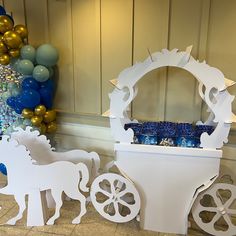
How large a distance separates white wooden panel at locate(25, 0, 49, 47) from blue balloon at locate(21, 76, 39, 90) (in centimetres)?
→ 50

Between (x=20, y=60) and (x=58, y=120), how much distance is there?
789 mm

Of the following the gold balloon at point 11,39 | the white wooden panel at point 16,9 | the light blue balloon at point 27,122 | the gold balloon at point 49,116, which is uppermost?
the white wooden panel at point 16,9

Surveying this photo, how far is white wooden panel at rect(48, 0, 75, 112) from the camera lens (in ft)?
9.11

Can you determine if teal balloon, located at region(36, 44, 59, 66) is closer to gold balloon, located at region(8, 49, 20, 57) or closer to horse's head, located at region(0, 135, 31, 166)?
gold balloon, located at region(8, 49, 20, 57)

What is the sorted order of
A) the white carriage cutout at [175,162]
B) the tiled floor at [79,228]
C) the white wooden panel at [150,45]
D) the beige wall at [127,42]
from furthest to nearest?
the white wooden panel at [150,45], the beige wall at [127,42], the tiled floor at [79,228], the white carriage cutout at [175,162]

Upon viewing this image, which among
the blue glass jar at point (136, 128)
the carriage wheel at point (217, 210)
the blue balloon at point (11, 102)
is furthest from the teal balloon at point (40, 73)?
the carriage wheel at point (217, 210)

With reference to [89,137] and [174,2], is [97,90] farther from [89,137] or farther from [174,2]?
[174,2]

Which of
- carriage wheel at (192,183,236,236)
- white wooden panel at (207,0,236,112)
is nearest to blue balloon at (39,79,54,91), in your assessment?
white wooden panel at (207,0,236,112)

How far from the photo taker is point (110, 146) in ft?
9.50

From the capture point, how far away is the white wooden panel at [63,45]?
2.78 meters

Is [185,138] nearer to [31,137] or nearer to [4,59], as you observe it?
[31,137]

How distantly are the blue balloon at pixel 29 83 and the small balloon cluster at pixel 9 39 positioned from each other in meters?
0.23

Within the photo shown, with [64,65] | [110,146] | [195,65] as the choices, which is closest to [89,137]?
[110,146]

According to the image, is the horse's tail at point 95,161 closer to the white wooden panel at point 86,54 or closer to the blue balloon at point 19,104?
the white wooden panel at point 86,54
